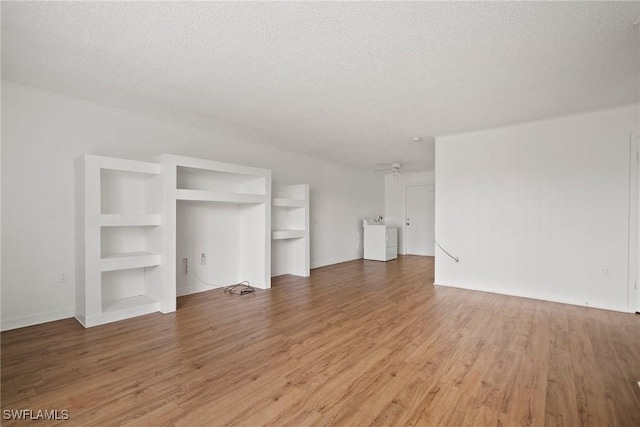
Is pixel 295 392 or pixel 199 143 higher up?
pixel 199 143

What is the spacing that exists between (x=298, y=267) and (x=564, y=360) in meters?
4.08

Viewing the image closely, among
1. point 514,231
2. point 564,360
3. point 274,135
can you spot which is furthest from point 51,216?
point 514,231

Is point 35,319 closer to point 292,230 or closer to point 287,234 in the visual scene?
point 287,234

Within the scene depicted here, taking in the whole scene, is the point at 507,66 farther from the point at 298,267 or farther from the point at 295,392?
the point at 298,267

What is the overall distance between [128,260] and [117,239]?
519mm

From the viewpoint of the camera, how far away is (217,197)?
3.95 metres

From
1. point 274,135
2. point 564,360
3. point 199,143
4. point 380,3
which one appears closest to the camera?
point 380,3

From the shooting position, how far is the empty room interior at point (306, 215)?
1.91 meters

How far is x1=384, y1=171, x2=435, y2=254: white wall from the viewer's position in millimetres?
8547

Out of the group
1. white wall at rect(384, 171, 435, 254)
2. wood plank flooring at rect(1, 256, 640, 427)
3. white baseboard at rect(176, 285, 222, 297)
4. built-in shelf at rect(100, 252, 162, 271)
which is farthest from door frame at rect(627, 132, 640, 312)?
built-in shelf at rect(100, 252, 162, 271)

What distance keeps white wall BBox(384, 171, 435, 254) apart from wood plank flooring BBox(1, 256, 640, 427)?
4999mm

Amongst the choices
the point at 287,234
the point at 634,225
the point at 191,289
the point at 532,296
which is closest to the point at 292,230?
the point at 287,234

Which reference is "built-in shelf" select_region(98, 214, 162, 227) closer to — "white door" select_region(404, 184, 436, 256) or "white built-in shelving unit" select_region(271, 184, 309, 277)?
"white built-in shelving unit" select_region(271, 184, 309, 277)

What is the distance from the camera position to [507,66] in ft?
8.48
